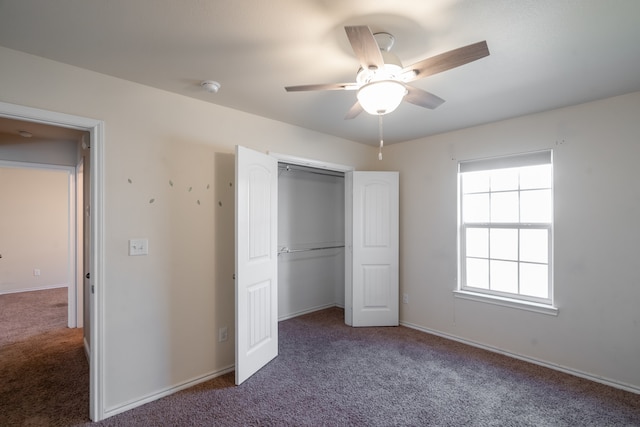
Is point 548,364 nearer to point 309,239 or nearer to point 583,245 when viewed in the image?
point 583,245

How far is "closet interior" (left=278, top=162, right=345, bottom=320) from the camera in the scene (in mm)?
4375

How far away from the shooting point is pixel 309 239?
4.68 meters

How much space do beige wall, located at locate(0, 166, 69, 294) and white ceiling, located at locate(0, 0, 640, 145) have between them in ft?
16.7

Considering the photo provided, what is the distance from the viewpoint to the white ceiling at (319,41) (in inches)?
60.1

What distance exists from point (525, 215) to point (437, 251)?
100cm

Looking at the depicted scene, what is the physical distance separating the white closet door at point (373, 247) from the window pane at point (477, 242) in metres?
0.86

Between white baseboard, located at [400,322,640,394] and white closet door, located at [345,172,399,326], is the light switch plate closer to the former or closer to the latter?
white closet door, located at [345,172,399,326]

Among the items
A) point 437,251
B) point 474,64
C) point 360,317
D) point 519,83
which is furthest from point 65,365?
point 519,83

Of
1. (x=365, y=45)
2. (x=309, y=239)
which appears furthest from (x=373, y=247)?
(x=365, y=45)

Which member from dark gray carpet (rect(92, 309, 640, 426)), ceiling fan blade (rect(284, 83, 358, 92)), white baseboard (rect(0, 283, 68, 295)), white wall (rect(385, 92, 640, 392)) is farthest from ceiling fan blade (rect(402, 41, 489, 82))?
white baseboard (rect(0, 283, 68, 295))

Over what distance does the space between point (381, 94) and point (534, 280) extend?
2683 mm

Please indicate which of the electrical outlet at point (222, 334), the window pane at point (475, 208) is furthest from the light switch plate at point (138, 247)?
the window pane at point (475, 208)

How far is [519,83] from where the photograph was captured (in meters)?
2.37

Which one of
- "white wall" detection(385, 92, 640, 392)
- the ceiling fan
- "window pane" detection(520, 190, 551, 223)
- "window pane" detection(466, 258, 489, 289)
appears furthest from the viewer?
"window pane" detection(466, 258, 489, 289)
